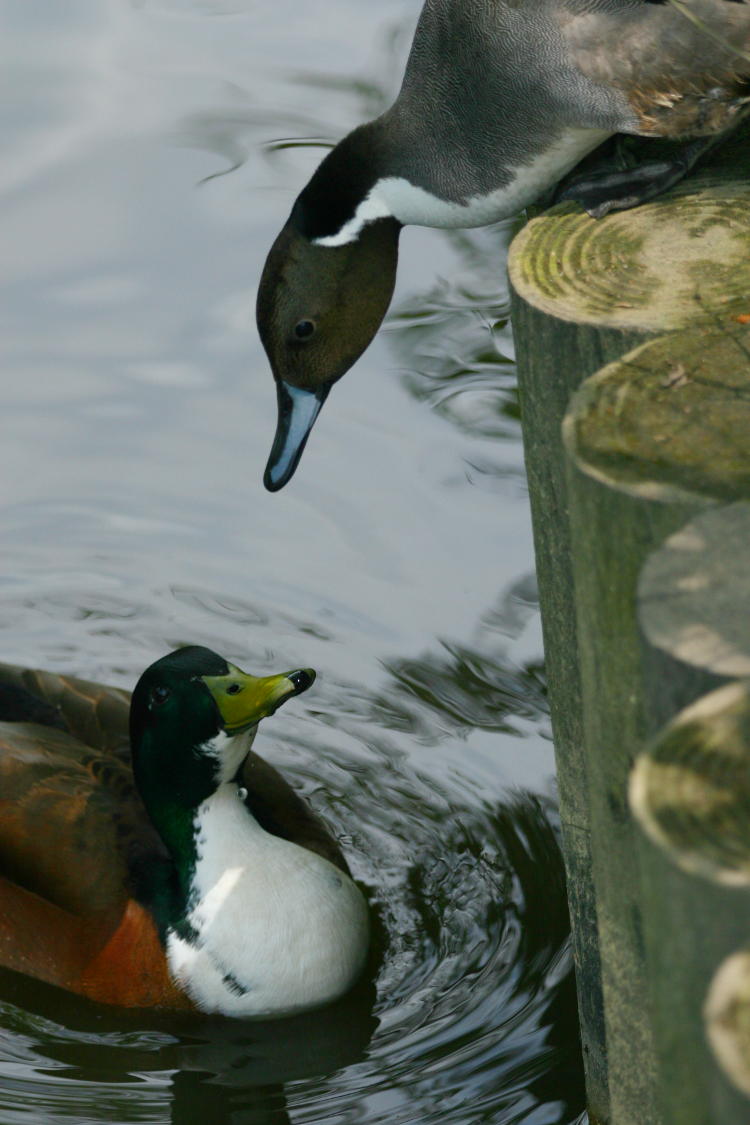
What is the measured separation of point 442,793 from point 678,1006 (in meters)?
3.07

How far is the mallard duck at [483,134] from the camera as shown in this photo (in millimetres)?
3305

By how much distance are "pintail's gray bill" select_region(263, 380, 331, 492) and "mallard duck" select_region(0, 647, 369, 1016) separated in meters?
0.54

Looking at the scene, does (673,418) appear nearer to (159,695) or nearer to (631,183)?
(631,183)

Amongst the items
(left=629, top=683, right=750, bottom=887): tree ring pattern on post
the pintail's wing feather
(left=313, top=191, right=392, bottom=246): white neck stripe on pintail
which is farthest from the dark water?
(left=629, top=683, right=750, bottom=887): tree ring pattern on post

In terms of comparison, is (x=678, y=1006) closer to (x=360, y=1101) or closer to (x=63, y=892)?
(x=360, y=1101)

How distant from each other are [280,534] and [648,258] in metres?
2.84

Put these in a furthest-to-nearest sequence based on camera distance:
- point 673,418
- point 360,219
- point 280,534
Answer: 1. point 280,534
2. point 360,219
3. point 673,418

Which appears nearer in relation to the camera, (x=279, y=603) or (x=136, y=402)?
(x=279, y=603)

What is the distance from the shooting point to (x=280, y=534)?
18.4 feet

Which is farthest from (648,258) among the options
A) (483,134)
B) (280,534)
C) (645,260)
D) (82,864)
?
(280,534)

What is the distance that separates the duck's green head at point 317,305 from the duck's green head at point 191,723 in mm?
651

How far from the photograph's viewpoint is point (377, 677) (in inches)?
201

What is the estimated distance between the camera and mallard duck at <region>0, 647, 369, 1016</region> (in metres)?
4.25

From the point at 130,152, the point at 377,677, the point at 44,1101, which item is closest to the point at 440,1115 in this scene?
the point at 44,1101
